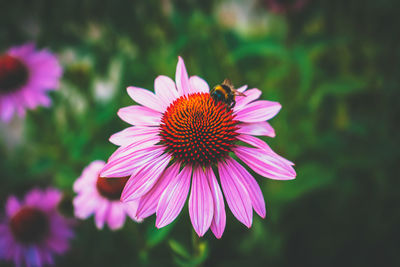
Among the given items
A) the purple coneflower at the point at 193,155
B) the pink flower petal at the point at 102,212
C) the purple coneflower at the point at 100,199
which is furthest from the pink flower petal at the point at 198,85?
the pink flower petal at the point at 102,212

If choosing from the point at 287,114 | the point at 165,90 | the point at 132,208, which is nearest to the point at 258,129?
the point at 165,90

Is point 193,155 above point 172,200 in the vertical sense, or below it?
above

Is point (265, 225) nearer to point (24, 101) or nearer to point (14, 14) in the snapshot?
point (24, 101)

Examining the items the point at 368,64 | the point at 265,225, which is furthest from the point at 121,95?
the point at 368,64

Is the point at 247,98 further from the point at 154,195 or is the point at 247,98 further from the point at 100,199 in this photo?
the point at 100,199

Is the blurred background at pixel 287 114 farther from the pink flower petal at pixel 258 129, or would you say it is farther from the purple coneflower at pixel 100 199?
the pink flower petal at pixel 258 129
